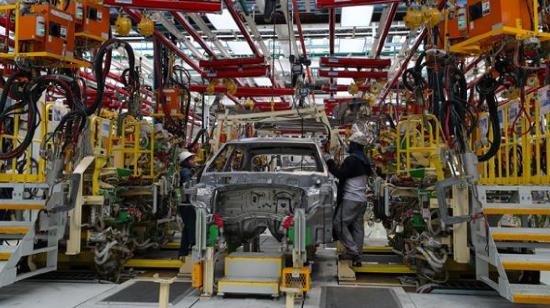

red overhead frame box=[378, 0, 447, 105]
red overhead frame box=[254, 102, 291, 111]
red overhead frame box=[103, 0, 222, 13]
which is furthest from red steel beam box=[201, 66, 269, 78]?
red overhead frame box=[254, 102, 291, 111]

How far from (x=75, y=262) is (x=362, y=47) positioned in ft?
24.6

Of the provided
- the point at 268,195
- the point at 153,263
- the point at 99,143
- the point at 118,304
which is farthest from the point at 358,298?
the point at 99,143

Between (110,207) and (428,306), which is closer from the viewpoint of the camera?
(428,306)

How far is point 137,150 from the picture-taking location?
23.6 feet

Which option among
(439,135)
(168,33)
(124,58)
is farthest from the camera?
(124,58)

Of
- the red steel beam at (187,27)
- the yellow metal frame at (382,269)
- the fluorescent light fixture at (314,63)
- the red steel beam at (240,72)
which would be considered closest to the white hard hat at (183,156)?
the red steel beam at (187,27)

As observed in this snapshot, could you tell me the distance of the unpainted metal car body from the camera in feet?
17.9

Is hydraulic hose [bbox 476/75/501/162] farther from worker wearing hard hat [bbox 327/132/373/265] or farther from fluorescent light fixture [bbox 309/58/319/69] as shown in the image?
fluorescent light fixture [bbox 309/58/319/69]

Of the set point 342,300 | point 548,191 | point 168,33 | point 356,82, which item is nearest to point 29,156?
point 342,300

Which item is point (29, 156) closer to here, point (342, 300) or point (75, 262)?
point (75, 262)

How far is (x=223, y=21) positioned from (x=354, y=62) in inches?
104

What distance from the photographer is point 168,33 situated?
9.94m

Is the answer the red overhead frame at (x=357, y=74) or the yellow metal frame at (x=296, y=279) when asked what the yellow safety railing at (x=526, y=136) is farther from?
the red overhead frame at (x=357, y=74)

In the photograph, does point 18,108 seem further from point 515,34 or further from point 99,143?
point 515,34
